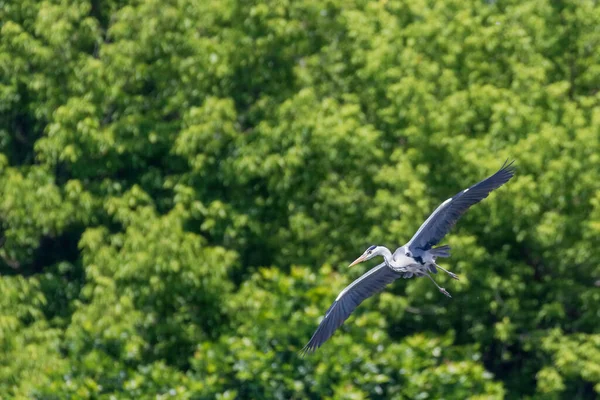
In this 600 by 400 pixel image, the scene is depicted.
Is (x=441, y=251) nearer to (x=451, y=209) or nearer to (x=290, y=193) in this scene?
(x=451, y=209)

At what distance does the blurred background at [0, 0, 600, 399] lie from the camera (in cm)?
1791

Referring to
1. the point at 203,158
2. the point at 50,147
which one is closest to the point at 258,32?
the point at 203,158

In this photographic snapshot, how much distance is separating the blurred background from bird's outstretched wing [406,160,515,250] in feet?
14.9

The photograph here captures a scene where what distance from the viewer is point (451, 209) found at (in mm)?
12820

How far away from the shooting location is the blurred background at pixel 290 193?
705 inches

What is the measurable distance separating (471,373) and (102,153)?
6.18 meters

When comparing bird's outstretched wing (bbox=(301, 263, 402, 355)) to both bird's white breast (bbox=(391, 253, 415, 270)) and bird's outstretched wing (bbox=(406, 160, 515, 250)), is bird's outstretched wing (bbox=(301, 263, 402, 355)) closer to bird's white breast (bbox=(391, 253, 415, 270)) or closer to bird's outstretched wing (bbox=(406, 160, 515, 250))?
bird's white breast (bbox=(391, 253, 415, 270))

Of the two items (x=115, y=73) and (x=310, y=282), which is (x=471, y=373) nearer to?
(x=310, y=282)

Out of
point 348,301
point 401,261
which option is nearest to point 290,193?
point 348,301

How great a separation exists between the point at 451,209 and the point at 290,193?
7.18 metres

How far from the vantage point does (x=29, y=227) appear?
2002 cm

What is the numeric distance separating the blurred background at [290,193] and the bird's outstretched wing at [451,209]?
14.9 ft

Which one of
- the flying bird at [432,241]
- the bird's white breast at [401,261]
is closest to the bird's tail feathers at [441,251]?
the flying bird at [432,241]

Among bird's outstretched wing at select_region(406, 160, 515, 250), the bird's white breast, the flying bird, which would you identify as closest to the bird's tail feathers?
the flying bird
